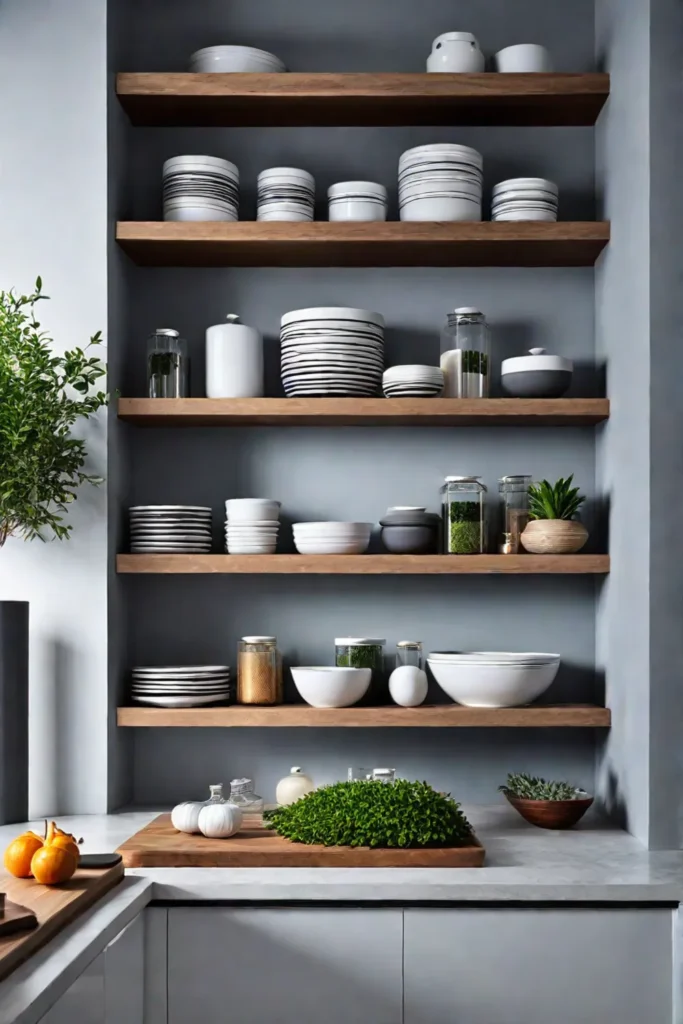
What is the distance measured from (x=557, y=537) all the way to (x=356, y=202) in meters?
0.97

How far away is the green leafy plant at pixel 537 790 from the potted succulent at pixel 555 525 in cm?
55

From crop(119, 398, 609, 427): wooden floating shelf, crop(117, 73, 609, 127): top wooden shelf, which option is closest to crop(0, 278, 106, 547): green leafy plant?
crop(119, 398, 609, 427): wooden floating shelf

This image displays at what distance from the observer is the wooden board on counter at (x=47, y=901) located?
4.99 ft

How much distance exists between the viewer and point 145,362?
2.81 m

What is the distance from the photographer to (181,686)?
8.46 feet

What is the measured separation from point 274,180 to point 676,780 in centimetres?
172

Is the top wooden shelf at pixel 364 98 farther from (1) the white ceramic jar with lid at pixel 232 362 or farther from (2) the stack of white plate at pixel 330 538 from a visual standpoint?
(2) the stack of white plate at pixel 330 538

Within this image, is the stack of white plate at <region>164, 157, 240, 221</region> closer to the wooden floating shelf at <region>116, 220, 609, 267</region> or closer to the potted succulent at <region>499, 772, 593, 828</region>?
the wooden floating shelf at <region>116, 220, 609, 267</region>

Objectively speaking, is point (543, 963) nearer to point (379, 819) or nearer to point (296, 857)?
point (379, 819)

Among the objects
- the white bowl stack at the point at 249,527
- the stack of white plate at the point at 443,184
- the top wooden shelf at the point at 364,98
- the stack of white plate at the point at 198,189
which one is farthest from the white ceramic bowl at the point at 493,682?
the top wooden shelf at the point at 364,98

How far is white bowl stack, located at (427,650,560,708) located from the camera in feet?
8.16

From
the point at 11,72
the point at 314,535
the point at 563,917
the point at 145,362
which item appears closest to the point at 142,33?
the point at 11,72

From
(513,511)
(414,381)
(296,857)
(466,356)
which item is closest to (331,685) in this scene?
(296,857)

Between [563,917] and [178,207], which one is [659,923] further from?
[178,207]
